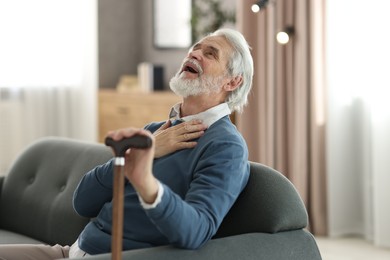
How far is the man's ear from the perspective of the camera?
2.51 meters

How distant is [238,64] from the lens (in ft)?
8.20

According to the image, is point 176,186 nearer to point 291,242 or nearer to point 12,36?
point 291,242

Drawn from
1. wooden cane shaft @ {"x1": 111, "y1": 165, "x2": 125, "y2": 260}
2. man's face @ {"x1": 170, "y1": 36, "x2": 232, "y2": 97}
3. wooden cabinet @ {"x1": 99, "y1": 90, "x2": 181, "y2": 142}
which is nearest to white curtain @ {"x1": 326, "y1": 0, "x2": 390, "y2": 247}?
wooden cabinet @ {"x1": 99, "y1": 90, "x2": 181, "y2": 142}

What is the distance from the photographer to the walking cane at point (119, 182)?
1.90 metres

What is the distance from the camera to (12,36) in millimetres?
5895

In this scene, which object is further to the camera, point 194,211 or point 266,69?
point 266,69

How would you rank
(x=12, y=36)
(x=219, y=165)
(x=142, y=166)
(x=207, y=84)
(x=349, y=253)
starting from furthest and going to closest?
1. (x=12, y=36)
2. (x=349, y=253)
3. (x=207, y=84)
4. (x=219, y=165)
5. (x=142, y=166)

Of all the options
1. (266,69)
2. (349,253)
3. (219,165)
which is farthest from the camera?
(266,69)

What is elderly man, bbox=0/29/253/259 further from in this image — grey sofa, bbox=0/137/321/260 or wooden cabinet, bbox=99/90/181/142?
wooden cabinet, bbox=99/90/181/142

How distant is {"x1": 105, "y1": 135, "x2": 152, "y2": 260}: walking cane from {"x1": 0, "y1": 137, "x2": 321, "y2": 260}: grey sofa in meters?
0.15

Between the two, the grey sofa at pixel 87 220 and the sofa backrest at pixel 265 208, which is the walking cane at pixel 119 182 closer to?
the grey sofa at pixel 87 220

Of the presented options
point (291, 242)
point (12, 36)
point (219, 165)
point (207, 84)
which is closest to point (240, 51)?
point (207, 84)

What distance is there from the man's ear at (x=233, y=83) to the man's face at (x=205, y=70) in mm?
22

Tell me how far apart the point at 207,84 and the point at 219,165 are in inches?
14.3
